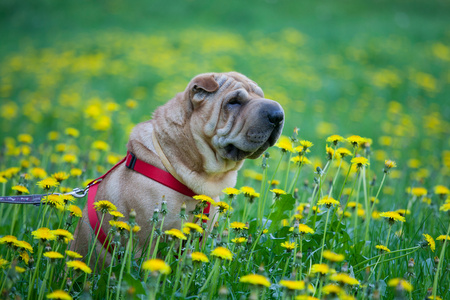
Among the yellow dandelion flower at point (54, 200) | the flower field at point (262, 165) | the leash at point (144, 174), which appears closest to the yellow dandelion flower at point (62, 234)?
the flower field at point (262, 165)

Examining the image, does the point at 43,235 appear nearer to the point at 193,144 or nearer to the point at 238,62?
the point at 193,144

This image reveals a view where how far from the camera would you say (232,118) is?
280 cm

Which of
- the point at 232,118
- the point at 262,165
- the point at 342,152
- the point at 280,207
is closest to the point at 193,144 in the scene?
the point at 232,118

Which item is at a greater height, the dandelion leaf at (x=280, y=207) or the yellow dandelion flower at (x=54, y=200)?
the dandelion leaf at (x=280, y=207)

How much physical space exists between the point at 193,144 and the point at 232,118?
0.99 feet

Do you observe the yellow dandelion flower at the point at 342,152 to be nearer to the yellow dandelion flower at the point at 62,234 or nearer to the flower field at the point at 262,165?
the flower field at the point at 262,165

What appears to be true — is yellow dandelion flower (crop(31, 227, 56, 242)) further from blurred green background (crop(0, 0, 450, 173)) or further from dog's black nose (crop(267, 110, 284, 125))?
blurred green background (crop(0, 0, 450, 173))

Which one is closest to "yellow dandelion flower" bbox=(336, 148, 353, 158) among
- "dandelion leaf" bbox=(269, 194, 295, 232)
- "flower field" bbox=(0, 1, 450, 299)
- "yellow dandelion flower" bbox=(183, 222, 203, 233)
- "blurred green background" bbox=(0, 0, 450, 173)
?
"flower field" bbox=(0, 1, 450, 299)

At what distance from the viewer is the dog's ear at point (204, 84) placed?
110 inches

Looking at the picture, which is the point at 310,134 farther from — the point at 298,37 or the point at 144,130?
the point at 298,37

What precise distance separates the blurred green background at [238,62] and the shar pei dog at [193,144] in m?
1.49

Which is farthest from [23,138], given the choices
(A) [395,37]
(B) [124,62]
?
(A) [395,37]

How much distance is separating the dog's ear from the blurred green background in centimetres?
161

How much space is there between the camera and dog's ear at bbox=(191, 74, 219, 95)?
110 inches
